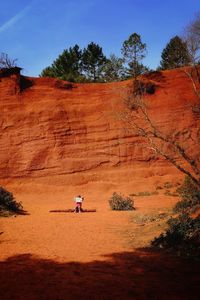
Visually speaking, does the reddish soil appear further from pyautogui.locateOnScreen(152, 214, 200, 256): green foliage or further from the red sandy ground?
pyautogui.locateOnScreen(152, 214, 200, 256): green foliage

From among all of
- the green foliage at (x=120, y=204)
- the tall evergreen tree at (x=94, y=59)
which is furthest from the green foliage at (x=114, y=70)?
the green foliage at (x=120, y=204)

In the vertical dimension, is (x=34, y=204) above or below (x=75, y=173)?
below

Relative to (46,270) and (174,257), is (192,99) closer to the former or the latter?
(174,257)

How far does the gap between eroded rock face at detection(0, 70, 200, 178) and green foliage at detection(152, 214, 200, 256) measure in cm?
1628

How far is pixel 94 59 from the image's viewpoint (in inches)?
1537

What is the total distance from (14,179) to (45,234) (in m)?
15.2

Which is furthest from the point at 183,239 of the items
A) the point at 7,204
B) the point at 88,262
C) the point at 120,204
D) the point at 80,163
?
the point at 80,163

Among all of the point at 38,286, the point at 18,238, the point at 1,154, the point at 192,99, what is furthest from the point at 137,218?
the point at 192,99

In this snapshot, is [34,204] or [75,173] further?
[75,173]

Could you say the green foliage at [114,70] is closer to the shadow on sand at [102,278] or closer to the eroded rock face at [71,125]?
the eroded rock face at [71,125]

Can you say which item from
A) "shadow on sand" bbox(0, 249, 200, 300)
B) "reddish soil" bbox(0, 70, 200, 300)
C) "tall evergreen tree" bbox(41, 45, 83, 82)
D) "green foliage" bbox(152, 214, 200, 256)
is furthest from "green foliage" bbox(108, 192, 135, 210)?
"tall evergreen tree" bbox(41, 45, 83, 82)

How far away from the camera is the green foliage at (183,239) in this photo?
7.90 meters

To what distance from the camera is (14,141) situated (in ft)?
85.1

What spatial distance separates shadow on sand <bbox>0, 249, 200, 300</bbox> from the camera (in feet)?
17.0
